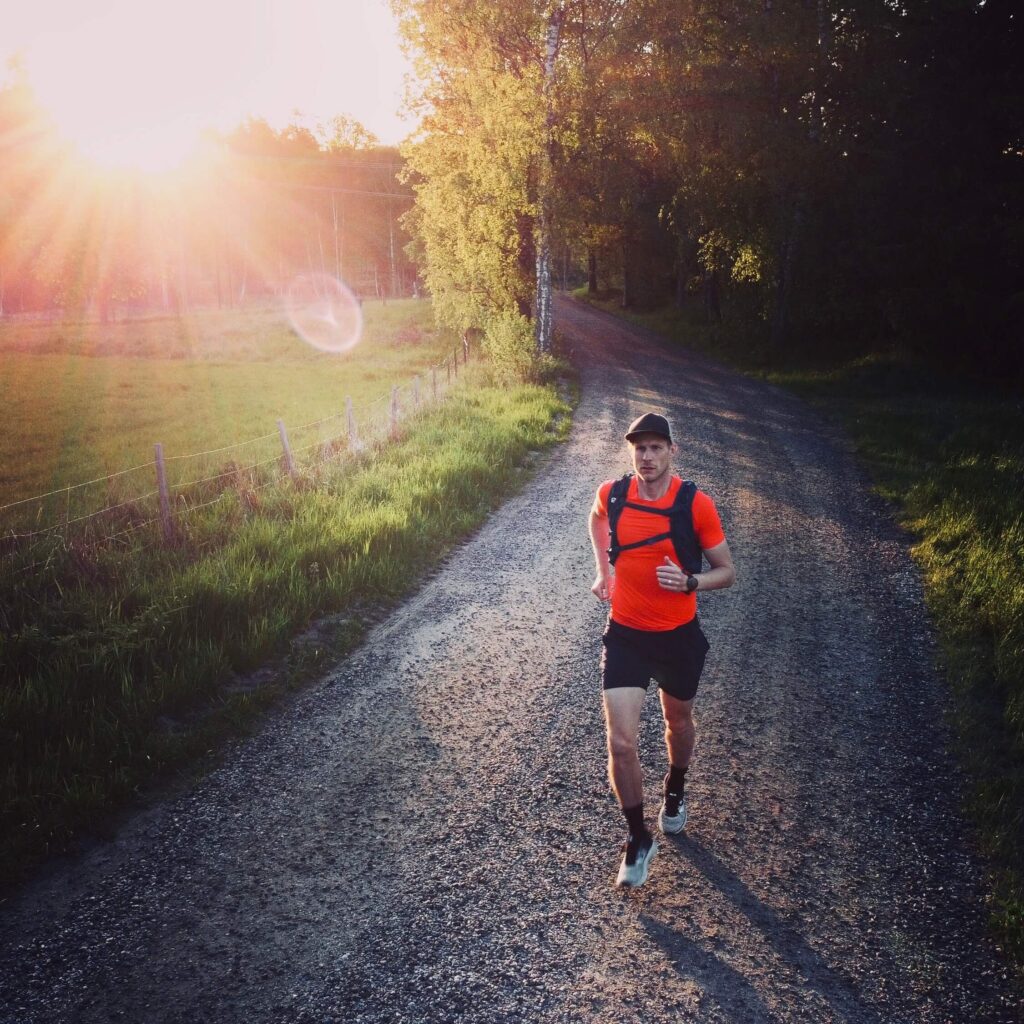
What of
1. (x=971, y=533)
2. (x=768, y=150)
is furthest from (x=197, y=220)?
(x=971, y=533)

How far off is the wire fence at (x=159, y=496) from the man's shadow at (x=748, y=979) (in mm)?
6730

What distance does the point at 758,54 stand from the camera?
2048cm

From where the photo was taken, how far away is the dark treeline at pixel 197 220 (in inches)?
1923

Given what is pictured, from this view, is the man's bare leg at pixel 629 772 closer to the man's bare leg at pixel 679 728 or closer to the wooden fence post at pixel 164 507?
the man's bare leg at pixel 679 728

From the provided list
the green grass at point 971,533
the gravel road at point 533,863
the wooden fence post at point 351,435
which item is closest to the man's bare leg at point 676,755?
the gravel road at point 533,863

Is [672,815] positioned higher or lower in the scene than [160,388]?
lower

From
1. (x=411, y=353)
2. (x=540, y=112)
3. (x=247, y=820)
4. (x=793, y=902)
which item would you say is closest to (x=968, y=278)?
(x=540, y=112)

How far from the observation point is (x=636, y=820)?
12.1 ft

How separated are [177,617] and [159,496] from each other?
2985 millimetres

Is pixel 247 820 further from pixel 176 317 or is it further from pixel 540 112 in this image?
pixel 176 317

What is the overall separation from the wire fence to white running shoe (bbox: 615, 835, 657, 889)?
6.31m

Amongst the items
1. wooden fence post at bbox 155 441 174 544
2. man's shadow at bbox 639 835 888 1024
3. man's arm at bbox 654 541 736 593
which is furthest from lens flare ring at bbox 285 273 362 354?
man's shadow at bbox 639 835 888 1024

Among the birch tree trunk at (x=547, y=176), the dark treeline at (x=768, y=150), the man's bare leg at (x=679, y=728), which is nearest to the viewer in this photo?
the man's bare leg at (x=679, y=728)

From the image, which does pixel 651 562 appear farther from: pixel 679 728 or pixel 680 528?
pixel 679 728
